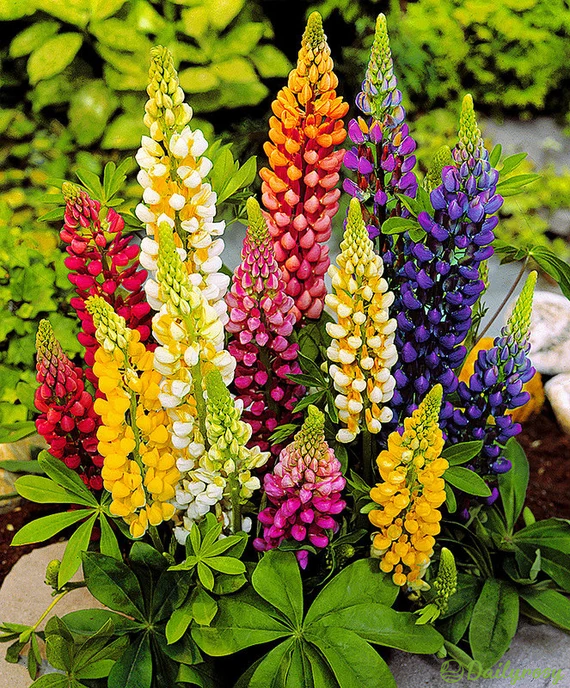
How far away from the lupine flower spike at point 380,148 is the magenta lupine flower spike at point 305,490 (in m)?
0.41

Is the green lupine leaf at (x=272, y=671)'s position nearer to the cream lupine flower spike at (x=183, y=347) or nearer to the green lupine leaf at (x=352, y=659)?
the green lupine leaf at (x=352, y=659)

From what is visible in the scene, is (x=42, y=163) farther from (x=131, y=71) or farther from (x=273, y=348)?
(x=273, y=348)

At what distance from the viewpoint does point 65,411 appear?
1.49m

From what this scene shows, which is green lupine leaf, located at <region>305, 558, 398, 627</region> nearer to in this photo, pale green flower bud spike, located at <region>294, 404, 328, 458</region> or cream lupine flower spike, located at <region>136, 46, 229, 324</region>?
pale green flower bud spike, located at <region>294, 404, 328, 458</region>

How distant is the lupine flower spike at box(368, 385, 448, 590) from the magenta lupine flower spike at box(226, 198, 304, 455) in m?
0.29

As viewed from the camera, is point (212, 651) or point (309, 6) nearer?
point (212, 651)

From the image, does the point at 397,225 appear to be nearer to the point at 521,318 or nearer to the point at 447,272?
the point at 447,272

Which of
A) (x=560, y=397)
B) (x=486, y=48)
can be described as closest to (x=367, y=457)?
(x=560, y=397)

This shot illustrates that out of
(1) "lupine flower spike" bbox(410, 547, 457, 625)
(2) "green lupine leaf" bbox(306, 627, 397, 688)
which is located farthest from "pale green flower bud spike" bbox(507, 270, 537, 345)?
(2) "green lupine leaf" bbox(306, 627, 397, 688)

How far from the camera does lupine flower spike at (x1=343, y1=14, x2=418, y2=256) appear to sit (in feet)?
4.58

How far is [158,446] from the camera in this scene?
4.56 feet

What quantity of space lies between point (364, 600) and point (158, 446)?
0.49 metres

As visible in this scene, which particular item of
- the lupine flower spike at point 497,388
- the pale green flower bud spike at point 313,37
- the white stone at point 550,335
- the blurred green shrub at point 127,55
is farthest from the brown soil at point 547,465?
the blurred green shrub at point 127,55

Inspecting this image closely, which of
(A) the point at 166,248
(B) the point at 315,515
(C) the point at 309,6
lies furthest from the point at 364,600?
(C) the point at 309,6
